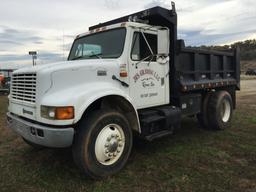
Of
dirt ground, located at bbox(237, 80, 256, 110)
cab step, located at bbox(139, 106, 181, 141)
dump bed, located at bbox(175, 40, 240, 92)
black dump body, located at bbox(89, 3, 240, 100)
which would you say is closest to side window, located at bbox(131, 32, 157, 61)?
black dump body, located at bbox(89, 3, 240, 100)

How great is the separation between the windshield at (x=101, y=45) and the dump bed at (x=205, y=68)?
150cm

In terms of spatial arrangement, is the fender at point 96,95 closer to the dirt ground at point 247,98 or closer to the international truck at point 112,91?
the international truck at point 112,91

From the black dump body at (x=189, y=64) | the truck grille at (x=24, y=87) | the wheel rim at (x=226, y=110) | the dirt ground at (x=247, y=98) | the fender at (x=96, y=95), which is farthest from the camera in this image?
the dirt ground at (x=247, y=98)

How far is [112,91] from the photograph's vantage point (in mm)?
4449

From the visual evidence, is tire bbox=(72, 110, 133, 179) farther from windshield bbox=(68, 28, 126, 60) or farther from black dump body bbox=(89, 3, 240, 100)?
black dump body bbox=(89, 3, 240, 100)

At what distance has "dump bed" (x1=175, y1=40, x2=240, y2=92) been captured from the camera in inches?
244

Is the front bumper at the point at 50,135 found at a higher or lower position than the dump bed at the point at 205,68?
lower

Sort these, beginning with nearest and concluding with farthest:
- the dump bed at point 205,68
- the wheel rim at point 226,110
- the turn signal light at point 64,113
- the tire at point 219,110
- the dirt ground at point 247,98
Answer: the turn signal light at point 64,113 < the dump bed at point 205,68 < the tire at point 219,110 < the wheel rim at point 226,110 < the dirt ground at point 247,98

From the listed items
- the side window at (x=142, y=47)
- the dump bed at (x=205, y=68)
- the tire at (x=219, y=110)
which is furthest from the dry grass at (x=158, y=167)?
the side window at (x=142, y=47)

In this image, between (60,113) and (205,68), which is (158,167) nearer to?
(60,113)

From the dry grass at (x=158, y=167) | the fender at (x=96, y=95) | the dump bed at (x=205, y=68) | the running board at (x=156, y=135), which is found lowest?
the dry grass at (x=158, y=167)

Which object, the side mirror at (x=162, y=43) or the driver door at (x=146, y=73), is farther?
the side mirror at (x=162, y=43)

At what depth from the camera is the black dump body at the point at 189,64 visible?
586 centimetres

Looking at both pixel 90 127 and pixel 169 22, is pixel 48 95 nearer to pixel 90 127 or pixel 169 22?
pixel 90 127
